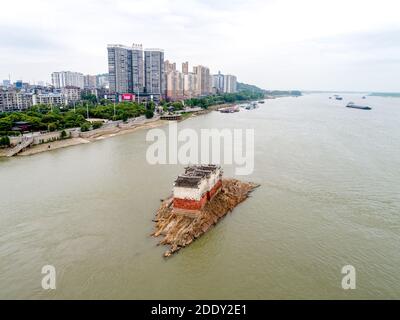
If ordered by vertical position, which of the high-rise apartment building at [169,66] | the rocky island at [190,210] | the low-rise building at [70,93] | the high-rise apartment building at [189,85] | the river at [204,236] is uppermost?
the high-rise apartment building at [169,66]

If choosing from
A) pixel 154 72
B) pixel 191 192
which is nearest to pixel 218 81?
pixel 154 72

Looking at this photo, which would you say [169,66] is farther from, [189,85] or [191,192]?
[191,192]

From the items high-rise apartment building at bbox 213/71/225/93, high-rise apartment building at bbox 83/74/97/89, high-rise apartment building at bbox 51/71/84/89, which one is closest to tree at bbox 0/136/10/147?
high-rise apartment building at bbox 51/71/84/89

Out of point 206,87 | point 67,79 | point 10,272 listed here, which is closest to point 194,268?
point 10,272

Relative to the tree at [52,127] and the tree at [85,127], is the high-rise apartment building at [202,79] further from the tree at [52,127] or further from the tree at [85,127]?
the tree at [52,127]

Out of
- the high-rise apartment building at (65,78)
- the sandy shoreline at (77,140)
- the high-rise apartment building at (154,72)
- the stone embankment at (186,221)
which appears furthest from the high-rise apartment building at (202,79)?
the stone embankment at (186,221)
